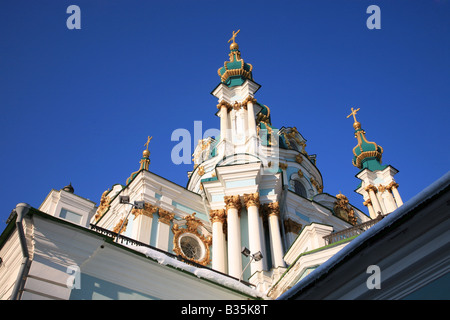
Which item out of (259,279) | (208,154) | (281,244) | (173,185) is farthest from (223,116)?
(259,279)

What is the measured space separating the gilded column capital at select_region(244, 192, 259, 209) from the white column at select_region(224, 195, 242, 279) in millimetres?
392

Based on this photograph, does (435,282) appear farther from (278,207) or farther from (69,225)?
(278,207)

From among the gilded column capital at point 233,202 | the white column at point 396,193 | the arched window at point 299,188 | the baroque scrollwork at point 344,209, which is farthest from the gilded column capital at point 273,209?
the white column at point 396,193

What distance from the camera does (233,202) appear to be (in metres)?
22.9

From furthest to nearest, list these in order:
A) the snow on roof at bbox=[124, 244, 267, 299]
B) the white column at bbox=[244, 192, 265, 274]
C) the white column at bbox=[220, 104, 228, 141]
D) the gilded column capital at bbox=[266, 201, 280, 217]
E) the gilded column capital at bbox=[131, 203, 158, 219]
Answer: the white column at bbox=[220, 104, 228, 141], the gilded column capital at bbox=[266, 201, 280, 217], the gilded column capital at bbox=[131, 203, 158, 219], the white column at bbox=[244, 192, 265, 274], the snow on roof at bbox=[124, 244, 267, 299]

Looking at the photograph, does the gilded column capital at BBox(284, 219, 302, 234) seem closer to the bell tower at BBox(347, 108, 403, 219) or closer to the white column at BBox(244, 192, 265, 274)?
the white column at BBox(244, 192, 265, 274)

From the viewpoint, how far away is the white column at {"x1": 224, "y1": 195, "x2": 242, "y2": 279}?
1997 cm

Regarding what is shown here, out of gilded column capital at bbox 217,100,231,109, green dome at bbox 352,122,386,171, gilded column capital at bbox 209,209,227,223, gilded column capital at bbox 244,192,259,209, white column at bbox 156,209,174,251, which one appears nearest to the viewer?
white column at bbox 156,209,174,251

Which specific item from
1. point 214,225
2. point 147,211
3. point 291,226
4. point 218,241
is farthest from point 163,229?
point 291,226

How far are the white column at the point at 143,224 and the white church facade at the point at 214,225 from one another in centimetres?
5

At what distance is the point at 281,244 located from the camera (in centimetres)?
2272

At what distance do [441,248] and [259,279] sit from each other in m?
12.7

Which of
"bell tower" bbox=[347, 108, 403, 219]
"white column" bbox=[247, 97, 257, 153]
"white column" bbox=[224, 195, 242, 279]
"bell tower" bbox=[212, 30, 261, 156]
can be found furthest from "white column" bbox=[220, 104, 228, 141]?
"bell tower" bbox=[347, 108, 403, 219]

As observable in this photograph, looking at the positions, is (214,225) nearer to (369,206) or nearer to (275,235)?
(275,235)
